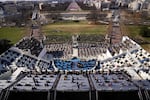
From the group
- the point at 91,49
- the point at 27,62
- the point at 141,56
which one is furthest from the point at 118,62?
the point at 91,49

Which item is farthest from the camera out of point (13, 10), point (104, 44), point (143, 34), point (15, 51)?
point (13, 10)

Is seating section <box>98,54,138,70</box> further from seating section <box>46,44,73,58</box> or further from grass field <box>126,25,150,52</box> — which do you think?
grass field <box>126,25,150,52</box>

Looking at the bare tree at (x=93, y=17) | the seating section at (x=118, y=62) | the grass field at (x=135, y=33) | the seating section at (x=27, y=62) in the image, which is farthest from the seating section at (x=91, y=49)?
the bare tree at (x=93, y=17)

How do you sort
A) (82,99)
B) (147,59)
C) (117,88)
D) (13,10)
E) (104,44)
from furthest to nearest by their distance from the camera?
(13,10)
(104,44)
(147,59)
(117,88)
(82,99)

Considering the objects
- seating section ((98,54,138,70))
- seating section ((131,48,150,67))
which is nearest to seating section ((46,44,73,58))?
seating section ((98,54,138,70))

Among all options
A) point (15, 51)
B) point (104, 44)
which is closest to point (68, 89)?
point (15, 51)

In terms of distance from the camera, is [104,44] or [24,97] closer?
[24,97]

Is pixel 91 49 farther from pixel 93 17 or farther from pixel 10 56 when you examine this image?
pixel 93 17

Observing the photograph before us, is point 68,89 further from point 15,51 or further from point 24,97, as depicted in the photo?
point 15,51
